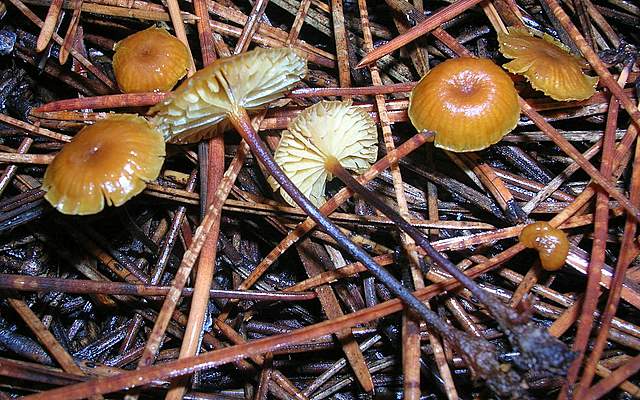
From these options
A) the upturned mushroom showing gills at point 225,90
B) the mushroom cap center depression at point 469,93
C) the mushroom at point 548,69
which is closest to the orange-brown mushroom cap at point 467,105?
the mushroom cap center depression at point 469,93

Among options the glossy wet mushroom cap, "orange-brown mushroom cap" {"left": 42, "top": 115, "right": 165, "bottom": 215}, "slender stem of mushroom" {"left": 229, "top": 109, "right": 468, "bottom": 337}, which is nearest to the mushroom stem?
"slender stem of mushroom" {"left": 229, "top": 109, "right": 468, "bottom": 337}

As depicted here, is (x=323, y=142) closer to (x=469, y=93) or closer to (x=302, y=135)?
(x=302, y=135)

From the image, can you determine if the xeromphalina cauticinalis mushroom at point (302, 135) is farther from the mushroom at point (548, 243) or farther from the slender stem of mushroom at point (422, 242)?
the mushroom at point (548, 243)

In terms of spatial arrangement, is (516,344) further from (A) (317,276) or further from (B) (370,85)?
(B) (370,85)

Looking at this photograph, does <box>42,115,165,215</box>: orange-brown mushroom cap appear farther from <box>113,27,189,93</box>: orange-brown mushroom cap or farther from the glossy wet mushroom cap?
the glossy wet mushroom cap

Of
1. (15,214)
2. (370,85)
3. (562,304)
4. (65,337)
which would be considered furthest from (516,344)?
(15,214)

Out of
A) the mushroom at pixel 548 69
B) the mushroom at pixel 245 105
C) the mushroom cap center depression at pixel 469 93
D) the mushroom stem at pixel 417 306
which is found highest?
the mushroom at pixel 548 69

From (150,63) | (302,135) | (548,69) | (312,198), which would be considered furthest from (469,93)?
(150,63)
